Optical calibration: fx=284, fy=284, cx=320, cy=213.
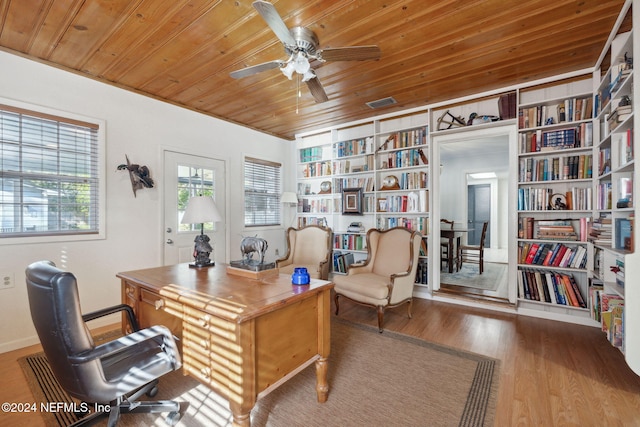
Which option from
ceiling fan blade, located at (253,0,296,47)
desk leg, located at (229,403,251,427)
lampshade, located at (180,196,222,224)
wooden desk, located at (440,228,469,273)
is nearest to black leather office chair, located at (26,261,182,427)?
desk leg, located at (229,403,251,427)

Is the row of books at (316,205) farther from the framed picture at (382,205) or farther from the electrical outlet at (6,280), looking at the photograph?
the electrical outlet at (6,280)

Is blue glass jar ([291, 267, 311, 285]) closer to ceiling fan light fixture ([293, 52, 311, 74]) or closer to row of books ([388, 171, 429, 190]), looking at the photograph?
ceiling fan light fixture ([293, 52, 311, 74])

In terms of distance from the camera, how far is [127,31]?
7.45 ft

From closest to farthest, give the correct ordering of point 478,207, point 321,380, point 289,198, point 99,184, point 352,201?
point 321,380 → point 99,184 → point 352,201 → point 289,198 → point 478,207

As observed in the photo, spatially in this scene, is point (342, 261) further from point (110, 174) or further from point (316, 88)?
point (110, 174)

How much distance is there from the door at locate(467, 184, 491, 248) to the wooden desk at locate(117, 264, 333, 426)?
6.88 m

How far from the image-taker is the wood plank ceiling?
6.67 ft

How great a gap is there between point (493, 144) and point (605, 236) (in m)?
3.32

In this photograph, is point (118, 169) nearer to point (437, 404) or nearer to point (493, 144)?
point (437, 404)

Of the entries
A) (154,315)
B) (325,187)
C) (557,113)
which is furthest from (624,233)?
(325,187)

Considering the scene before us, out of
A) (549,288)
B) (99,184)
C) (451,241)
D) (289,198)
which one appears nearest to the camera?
(99,184)

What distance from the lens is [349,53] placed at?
2018mm

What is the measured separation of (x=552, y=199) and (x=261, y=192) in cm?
401

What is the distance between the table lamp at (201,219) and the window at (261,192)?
2147 mm
